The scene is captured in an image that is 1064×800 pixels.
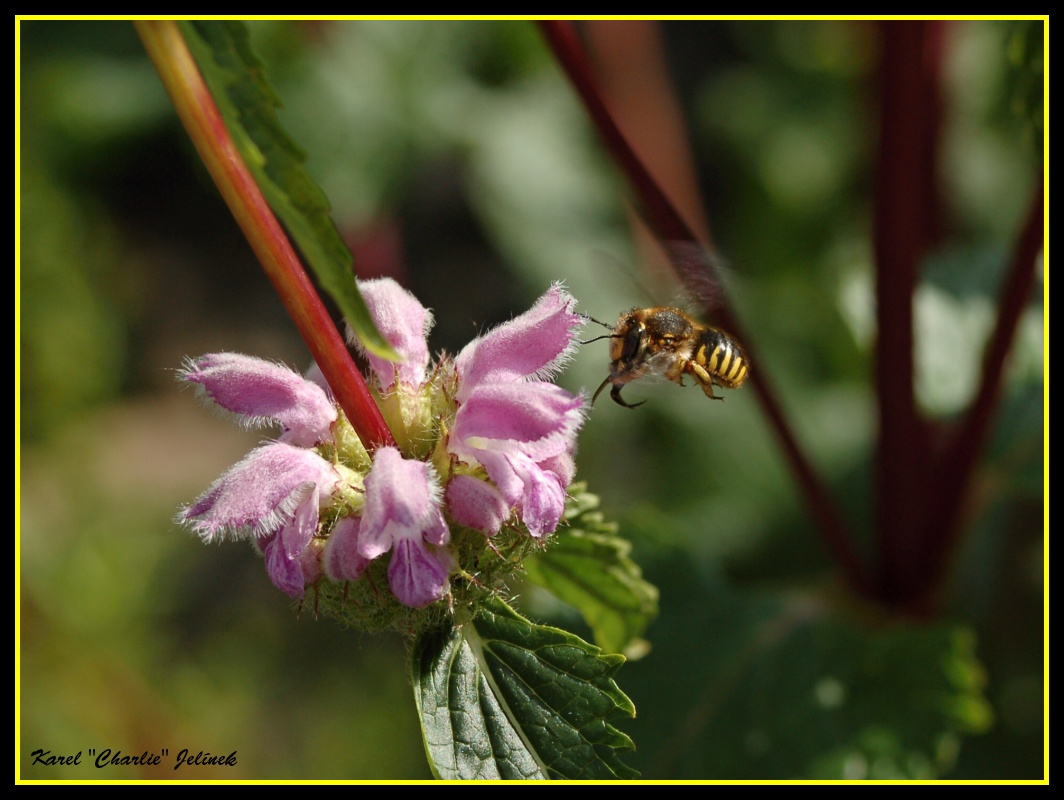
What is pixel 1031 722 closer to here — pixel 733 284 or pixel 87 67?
pixel 733 284

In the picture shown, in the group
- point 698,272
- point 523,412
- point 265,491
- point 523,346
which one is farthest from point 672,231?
point 265,491

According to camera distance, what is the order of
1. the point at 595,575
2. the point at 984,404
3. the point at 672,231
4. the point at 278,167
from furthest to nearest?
1. the point at 984,404
2. the point at 672,231
3. the point at 595,575
4. the point at 278,167

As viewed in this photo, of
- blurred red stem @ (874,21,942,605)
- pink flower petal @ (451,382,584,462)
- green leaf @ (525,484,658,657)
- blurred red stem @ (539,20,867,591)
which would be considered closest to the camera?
pink flower petal @ (451,382,584,462)

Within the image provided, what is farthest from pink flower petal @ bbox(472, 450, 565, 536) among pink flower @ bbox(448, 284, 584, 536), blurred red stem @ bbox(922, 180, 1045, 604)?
blurred red stem @ bbox(922, 180, 1045, 604)

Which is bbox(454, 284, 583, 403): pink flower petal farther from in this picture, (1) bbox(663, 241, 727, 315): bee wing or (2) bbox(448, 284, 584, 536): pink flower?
(1) bbox(663, 241, 727, 315): bee wing

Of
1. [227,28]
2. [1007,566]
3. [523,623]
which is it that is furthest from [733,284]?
[1007,566]

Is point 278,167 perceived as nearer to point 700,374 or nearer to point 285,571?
point 285,571
